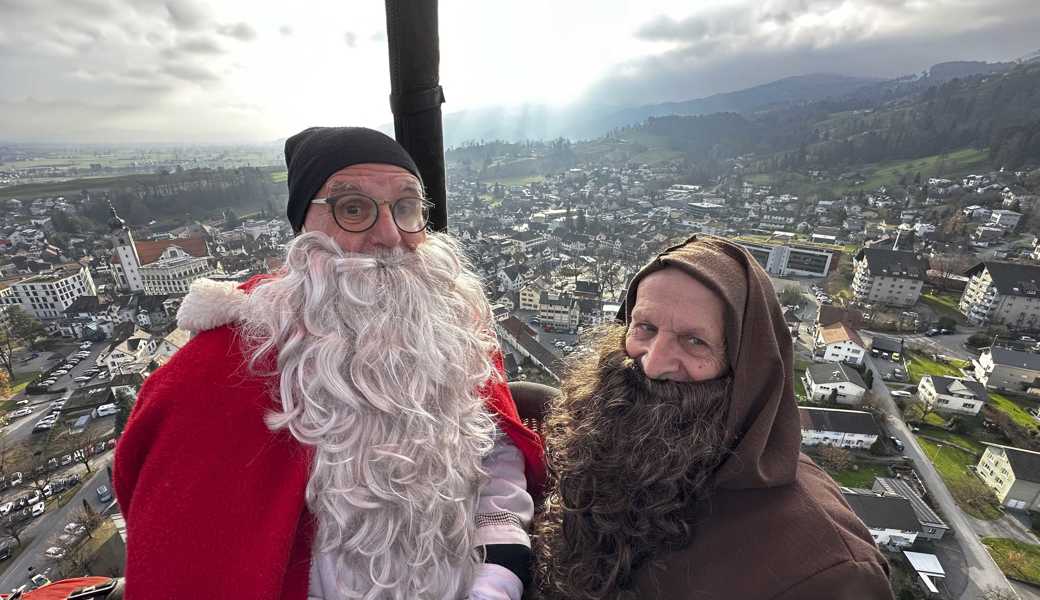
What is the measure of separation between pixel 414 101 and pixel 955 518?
13260 millimetres

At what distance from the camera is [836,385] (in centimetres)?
1216

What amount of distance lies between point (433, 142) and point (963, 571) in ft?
39.7

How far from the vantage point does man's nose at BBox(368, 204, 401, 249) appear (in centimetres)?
108

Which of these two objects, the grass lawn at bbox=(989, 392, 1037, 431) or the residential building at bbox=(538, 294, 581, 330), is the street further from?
the grass lawn at bbox=(989, 392, 1037, 431)

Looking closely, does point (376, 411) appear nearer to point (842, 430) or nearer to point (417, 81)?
point (417, 81)

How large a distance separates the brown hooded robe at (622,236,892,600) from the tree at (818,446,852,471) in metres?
11.3

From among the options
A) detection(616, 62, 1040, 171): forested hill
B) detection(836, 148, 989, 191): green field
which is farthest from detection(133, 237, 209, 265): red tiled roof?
detection(616, 62, 1040, 171): forested hill

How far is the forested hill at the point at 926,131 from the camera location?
3766 centimetres

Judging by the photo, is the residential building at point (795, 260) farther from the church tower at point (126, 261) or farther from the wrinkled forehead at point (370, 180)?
the church tower at point (126, 261)

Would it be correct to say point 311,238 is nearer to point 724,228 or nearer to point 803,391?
point 803,391

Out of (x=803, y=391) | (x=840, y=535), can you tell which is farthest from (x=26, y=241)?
(x=803, y=391)

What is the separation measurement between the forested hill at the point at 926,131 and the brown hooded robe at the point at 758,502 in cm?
5235

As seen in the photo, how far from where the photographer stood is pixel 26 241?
20.9 m

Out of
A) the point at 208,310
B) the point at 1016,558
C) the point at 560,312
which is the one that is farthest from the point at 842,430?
the point at 208,310
